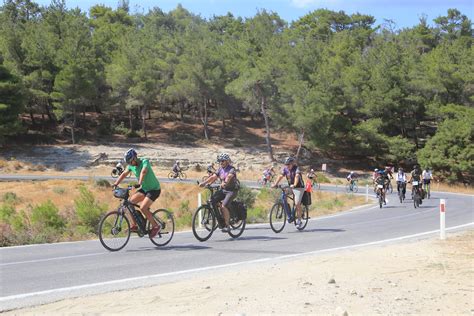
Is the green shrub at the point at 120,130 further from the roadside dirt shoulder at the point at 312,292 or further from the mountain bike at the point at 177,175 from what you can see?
the roadside dirt shoulder at the point at 312,292

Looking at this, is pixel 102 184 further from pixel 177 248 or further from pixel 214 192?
pixel 177 248

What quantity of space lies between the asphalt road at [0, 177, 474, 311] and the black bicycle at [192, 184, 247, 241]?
0.23 metres

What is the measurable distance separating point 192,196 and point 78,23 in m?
40.6

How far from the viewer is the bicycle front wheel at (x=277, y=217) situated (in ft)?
Result: 48.9

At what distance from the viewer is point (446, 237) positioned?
48.6 ft

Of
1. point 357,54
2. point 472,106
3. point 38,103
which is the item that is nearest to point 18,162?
point 38,103

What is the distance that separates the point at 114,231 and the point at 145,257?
1.08m

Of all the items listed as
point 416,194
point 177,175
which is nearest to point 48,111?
point 177,175

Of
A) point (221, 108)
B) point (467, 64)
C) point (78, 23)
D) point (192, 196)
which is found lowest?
point (192, 196)

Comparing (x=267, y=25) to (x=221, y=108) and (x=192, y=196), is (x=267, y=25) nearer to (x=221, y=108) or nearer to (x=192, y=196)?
(x=221, y=108)

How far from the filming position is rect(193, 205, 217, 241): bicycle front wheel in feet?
41.9

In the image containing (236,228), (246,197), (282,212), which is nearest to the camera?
(236,228)

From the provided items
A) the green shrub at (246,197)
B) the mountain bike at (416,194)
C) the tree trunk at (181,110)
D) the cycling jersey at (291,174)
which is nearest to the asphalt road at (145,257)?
the cycling jersey at (291,174)

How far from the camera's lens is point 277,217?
1502 cm
